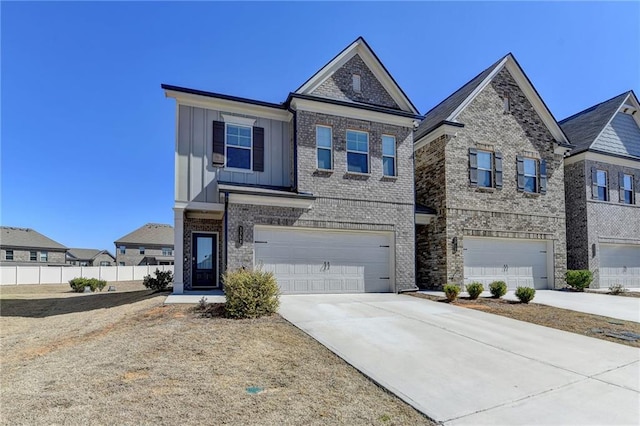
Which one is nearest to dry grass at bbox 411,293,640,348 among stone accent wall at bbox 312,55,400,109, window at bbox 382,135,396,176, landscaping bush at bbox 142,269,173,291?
window at bbox 382,135,396,176

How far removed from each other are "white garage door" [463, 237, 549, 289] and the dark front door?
389 inches

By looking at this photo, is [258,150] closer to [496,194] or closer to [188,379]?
[188,379]

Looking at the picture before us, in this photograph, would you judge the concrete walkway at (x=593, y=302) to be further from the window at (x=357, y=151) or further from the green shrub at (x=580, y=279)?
the window at (x=357, y=151)

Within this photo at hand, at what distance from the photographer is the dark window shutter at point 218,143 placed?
12734 millimetres

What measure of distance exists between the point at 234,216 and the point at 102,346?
5.82m

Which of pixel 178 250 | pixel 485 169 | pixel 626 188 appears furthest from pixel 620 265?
pixel 178 250

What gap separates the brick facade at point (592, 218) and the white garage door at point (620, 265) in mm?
421

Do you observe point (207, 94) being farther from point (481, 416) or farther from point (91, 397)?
point (481, 416)

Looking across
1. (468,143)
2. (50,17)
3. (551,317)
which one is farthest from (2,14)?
(551,317)

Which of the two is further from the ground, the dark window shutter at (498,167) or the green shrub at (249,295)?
the dark window shutter at (498,167)

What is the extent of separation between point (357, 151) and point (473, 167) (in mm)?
5170

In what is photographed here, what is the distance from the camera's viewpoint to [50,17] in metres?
11.1

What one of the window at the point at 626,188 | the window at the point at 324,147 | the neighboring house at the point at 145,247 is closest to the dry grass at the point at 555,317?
the window at the point at 324,147

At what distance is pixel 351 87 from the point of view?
14141mm
